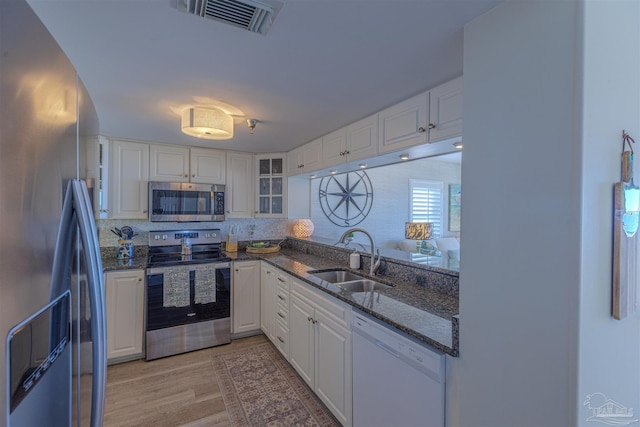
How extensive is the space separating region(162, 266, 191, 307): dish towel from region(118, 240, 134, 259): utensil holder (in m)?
0.66

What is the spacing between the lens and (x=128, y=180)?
310 cm

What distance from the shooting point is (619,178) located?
92cm

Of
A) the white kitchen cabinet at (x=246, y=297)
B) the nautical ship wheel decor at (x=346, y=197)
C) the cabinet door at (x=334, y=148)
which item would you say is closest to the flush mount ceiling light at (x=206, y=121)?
the cabinet door at (x=334, y=148)

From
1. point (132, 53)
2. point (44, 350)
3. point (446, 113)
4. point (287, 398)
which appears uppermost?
point (132, 53)

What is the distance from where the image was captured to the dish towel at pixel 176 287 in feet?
9.17

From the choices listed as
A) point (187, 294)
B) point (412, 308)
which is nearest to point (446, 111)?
point (412, 308)

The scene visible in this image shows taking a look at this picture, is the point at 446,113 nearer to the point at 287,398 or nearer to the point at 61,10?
the point at 61,10

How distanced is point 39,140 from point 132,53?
1143mm

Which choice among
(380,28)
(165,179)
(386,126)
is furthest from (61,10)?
(165,179)

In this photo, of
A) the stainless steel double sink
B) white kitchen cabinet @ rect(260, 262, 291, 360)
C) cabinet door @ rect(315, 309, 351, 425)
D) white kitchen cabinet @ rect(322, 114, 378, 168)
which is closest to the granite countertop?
the stainless steel double sink

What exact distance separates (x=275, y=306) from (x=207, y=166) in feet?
6.14

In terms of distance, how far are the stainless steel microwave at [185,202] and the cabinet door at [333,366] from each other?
6.45 ft

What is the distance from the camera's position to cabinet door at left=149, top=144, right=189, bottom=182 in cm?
321

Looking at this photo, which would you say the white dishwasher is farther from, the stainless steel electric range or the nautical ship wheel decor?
the nautical ship wheel decor
